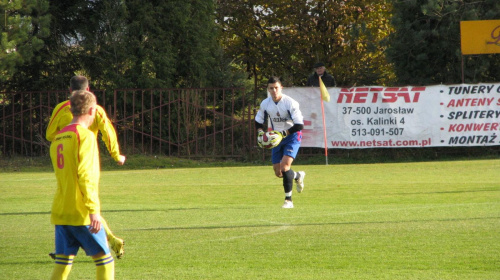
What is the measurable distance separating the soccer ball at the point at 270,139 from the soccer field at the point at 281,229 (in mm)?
1089

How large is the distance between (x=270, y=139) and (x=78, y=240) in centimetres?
736

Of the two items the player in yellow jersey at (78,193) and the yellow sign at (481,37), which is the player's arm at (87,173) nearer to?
the player in yellow jersey at (78,193)

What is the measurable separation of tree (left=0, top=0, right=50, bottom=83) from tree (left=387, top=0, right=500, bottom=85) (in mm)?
13323

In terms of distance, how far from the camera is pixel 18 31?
1017 inches

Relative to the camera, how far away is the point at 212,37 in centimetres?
3203

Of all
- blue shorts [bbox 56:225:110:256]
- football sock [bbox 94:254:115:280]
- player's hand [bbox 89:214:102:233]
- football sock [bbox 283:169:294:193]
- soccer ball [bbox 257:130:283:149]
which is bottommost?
football sock [bbox 283:169:294:193]

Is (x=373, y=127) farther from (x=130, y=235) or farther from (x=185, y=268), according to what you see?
(x=185, y=268)

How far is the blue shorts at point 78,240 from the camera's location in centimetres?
545

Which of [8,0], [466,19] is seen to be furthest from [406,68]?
[8,0]

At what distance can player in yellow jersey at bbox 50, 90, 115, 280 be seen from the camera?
5.32 meters

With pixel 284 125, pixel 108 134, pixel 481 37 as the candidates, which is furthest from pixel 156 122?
pixel 108 134

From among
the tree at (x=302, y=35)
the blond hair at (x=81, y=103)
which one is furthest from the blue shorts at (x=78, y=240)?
the tree at (x=302, y=35)

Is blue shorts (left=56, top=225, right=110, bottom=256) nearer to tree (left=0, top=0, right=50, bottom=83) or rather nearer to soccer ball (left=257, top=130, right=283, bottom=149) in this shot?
soccer ball (left=257, top=130, right=283, bottom=149)

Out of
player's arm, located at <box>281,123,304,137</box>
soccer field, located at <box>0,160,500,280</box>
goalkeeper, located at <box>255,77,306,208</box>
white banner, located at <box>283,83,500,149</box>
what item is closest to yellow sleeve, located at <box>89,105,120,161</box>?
soccer field, located at <box>0,160,500,280</box>
